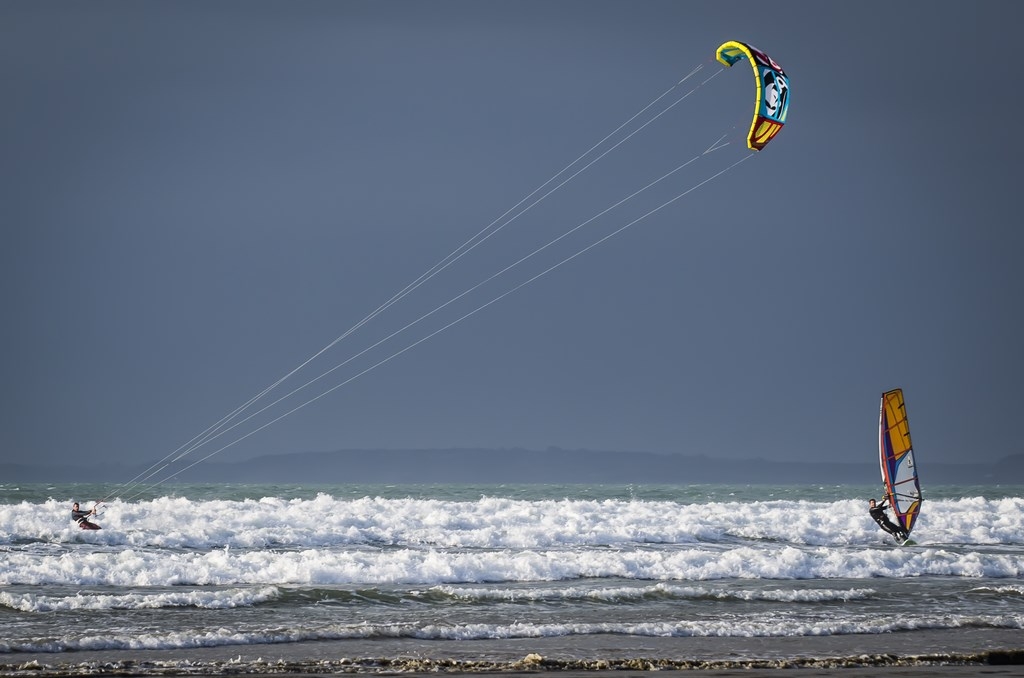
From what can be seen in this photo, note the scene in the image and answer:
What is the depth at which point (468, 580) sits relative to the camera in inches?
623

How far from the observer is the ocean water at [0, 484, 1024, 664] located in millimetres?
11742

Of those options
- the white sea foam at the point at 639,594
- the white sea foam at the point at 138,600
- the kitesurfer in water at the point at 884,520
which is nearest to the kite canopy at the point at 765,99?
the white sea foam at the point at 639,594

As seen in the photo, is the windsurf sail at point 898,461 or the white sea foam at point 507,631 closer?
the white sea foam at point 507,631

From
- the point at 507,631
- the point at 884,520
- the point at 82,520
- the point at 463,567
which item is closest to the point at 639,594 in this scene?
the point at 463,567

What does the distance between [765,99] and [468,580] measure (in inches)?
337

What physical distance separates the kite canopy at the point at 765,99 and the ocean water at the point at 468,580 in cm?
677

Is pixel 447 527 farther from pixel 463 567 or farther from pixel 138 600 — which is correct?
pixel 138 600

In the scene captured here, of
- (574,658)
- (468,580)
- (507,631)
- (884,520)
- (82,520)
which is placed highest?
(82,520)

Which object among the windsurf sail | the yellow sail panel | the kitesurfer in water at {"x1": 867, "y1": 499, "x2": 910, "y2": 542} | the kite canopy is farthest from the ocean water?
the kite canopy

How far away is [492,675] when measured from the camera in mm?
9453

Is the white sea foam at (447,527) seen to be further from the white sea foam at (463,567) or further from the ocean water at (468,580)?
the white sea foam at (463,567)

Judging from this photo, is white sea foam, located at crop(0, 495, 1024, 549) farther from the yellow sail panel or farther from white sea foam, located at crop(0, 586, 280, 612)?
white sea foam, located at crop(0, 586, 280, 612)

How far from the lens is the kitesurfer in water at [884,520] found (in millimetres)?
20047

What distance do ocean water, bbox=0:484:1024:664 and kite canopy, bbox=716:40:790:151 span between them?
677cm
